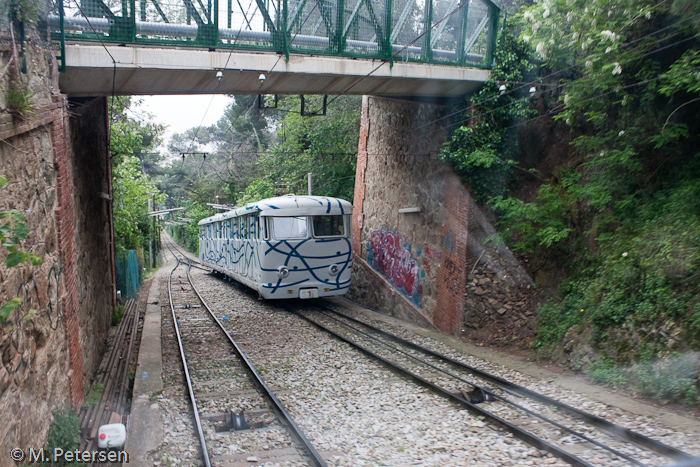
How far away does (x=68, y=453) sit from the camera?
191 inches

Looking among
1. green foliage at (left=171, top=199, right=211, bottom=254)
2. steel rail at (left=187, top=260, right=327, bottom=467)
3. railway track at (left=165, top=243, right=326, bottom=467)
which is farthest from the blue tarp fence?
green foliage at (left=171, top=199, right=211, bottom=254)

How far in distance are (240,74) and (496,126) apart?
556 cm

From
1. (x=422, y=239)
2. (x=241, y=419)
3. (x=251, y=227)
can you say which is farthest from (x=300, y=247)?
(x=241, y=419)

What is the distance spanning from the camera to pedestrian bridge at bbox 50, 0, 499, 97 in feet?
27.2

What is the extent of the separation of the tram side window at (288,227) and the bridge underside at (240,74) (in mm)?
3622

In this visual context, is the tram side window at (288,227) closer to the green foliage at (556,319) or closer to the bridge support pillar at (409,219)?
the bridge support pillar at (409,219)

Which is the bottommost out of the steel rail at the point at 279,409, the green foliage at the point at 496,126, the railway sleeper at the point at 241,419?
the railway sleeper at the point at 241,419

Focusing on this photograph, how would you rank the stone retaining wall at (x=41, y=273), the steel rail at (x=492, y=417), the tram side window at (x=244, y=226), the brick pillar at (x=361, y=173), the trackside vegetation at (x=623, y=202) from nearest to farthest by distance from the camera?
the stone retaining wall at (x=41, y=273), the steel rail at (x=492, y=417), the trackside vegetation at (x=623, y=202), the tram side window at (x=244, y=226), the brick pillar at (x=361, y=173)

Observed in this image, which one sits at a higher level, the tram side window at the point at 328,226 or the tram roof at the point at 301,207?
the tram roof at the point at 301,207

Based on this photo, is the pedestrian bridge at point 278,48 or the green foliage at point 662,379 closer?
the green foliage at point 662,379

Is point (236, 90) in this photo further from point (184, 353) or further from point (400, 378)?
point (400, 378)

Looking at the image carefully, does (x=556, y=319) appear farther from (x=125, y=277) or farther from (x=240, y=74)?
(x=125, y=277)

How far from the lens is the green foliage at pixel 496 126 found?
10.9 metres

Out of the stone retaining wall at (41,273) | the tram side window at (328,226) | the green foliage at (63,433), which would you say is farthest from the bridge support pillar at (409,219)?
the green foliage at (63,433)
